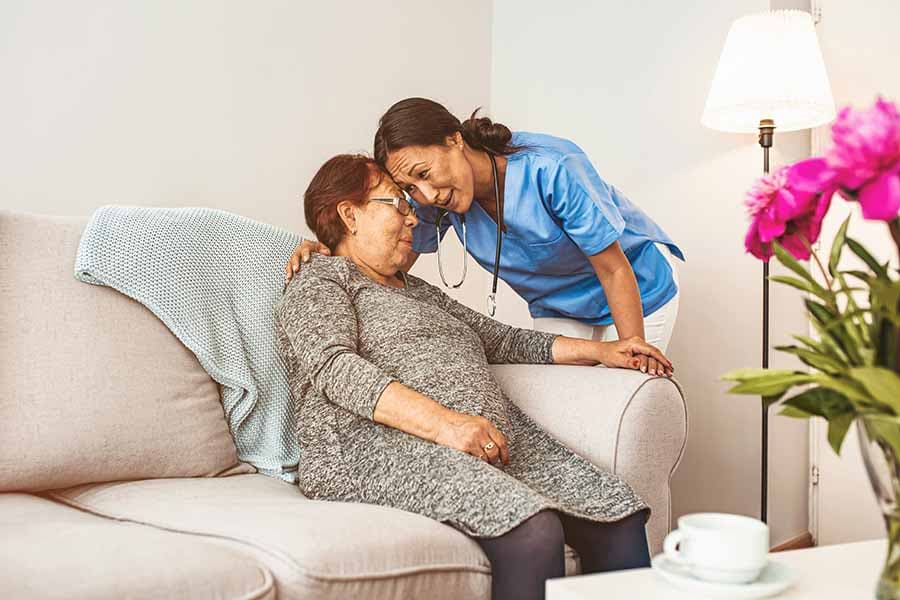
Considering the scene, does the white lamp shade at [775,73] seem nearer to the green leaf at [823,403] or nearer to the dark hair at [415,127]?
the dark hair at [415,127]

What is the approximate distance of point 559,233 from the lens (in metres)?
1.95

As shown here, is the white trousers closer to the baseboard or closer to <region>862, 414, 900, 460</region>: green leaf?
the baseboard

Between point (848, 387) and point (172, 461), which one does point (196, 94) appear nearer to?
point (172, 461)

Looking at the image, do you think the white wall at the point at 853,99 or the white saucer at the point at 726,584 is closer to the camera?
the white saucer at the point at 726,584

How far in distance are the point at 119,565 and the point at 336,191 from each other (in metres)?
0.90

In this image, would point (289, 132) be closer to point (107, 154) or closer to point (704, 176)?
point (107, 154)

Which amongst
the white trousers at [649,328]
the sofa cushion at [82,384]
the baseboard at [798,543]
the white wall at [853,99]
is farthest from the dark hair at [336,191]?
the baseboard at [798,543]

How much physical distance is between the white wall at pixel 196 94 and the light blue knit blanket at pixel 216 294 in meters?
0.53

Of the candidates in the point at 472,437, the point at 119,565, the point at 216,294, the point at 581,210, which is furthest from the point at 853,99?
the point at 119,565

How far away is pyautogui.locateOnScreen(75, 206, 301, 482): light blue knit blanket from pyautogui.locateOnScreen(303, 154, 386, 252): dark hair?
0.12 m

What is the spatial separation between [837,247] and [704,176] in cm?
180

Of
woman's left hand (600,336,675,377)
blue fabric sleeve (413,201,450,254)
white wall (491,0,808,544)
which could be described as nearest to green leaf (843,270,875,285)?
woman's left hand (600,336,675,377)

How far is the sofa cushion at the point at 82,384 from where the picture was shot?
56.9 inches

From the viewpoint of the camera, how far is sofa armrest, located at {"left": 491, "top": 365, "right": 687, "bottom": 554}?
153 cm
